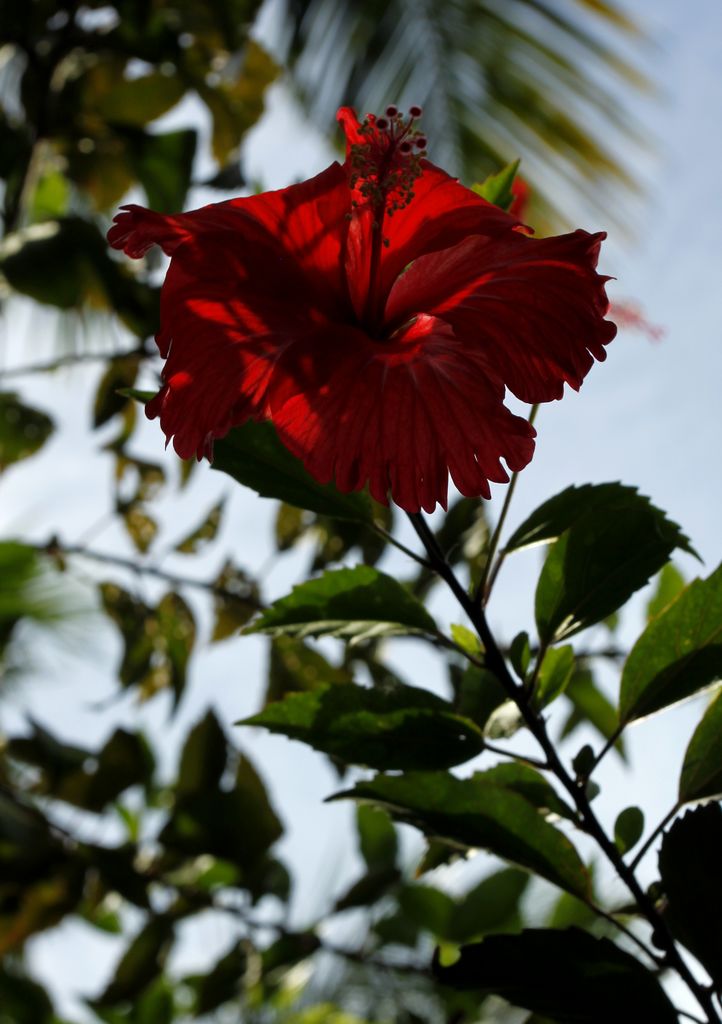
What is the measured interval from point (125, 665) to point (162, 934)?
35 centimetres

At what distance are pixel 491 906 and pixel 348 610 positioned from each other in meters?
0.65

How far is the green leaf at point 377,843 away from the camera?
1245 mm

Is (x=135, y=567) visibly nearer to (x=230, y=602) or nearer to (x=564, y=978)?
(x=230, y=602)

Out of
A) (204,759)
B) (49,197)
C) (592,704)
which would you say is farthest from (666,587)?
(49,197)

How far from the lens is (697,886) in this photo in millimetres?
530

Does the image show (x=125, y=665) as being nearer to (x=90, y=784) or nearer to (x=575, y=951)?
(x=90, y=784)

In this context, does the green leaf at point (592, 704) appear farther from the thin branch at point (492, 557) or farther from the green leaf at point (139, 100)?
the green leaf at point (139, 100)

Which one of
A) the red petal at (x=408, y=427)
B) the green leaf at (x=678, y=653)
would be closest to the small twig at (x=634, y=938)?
the green leaf at (x=678, y=653)

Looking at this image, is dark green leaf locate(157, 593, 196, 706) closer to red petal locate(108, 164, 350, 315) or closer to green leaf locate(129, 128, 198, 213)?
green leaf locate(129, 128, 198, 213)

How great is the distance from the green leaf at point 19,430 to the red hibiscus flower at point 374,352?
109 centimetres

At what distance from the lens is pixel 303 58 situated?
294 cm

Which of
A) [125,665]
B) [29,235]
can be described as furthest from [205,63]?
[125,665]

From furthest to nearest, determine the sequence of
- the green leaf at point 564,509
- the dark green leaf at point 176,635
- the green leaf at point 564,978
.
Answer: the dark green leaf at point 176,635 → the green leaf at point 564,509 → the green leaf at point 564,978

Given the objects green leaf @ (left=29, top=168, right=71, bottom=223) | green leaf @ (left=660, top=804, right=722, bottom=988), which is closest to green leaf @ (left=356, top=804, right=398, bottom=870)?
green leaf @ (left=660, top=804, right=722, bottom=988)
